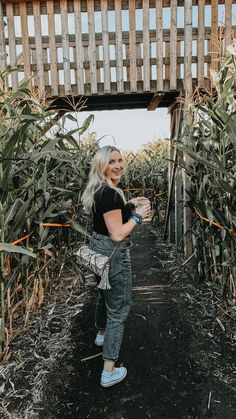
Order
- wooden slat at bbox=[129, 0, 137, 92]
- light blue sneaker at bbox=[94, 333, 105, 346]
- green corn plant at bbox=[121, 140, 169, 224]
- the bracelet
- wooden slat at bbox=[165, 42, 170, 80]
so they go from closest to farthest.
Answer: the bracelet → light blue sneaker at bbox=[94, 333, 105, 346] → wooden slat at bbox=[129, 0, 137, 92] → wooden slat at bbox=[165, 42, 170, 80] → green corn plant at bbox=[121, 140, 169, 224]

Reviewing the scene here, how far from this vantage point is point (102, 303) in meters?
2.50

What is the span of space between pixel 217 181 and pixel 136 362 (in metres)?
1.42

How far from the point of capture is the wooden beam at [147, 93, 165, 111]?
14.2 ft

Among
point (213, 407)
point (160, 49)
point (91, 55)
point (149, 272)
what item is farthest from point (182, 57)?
point (213, 407)

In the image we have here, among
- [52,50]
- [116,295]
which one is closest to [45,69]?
[52,50]

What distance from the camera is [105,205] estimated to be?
201 centimetres

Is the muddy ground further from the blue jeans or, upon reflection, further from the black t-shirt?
the black t-shirt

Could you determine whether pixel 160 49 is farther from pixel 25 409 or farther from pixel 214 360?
pixel 25 409

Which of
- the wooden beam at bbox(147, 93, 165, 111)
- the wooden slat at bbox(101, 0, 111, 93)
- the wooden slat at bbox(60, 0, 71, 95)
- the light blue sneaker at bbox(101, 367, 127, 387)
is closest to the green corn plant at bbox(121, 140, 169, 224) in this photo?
the wooden beam at bbox(147, 93, 165, 111)

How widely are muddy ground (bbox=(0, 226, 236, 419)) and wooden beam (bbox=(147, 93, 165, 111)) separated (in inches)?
92.0

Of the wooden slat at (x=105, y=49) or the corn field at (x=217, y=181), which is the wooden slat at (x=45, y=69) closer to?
the wooden slat at (x=105, y=49)

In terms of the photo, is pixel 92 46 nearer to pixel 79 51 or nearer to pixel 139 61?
pixel 79 51

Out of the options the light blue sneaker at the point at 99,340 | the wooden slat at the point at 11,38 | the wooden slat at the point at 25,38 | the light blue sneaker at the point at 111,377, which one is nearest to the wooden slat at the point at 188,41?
the wooden slat at the point at 25,38

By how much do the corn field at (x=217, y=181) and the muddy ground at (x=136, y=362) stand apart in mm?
325
